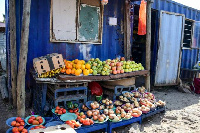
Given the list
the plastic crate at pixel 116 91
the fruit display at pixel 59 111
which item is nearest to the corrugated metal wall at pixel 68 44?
the plastic crate at pixel 116 91

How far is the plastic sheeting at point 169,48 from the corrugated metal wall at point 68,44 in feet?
6.75

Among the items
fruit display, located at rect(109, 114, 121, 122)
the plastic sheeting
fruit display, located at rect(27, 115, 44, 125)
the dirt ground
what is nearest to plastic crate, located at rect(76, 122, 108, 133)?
fruit display, located at rect(109, 114, 121, 122)

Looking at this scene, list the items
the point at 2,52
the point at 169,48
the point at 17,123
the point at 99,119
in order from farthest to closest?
1. the point at 2,52
2. the point at 169,48
3. the point at 99,119
4. the point at 17,123

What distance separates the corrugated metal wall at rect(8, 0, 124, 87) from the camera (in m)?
4.96

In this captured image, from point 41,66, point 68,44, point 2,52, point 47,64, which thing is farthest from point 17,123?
point 2,52

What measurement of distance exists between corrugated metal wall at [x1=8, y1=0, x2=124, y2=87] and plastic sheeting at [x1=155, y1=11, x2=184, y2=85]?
206 centimetres

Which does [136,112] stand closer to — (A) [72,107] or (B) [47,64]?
(A) [72,107]

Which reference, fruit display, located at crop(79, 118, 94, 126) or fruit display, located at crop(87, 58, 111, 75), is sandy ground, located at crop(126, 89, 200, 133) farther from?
fruit display, located at crop(87, 58, 111, 75)

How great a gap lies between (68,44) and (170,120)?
12.8 ft

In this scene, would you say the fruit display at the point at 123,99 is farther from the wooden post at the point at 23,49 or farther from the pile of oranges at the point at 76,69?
the wooden post at the point at 23,49

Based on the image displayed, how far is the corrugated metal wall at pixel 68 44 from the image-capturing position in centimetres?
496

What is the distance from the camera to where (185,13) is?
8.83m

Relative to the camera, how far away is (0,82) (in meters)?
6.42

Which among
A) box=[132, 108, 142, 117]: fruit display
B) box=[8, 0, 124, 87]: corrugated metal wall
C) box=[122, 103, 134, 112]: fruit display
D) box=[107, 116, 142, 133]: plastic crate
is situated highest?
box=[8, 0, 124, 87]: corrugated metal wall
